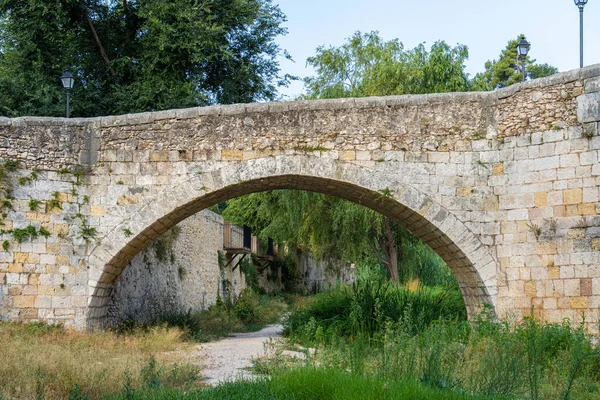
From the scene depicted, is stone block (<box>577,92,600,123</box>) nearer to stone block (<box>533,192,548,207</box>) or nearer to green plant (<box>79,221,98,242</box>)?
stone block (<box>533,192,548,207</box>)

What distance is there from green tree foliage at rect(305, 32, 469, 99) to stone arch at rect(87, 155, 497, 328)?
20.0 feet

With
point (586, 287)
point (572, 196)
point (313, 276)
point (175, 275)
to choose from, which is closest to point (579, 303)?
point (586, 287)

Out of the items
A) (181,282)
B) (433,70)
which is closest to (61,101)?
(181,282)

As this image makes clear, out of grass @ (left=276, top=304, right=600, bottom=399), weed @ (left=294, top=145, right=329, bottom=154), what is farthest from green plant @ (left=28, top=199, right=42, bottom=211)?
grass @ (left=276, top=304, right=600, bottom=399)

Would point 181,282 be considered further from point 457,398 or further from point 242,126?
point 457,398

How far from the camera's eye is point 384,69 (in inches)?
617

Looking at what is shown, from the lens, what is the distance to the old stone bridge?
9.36 meters

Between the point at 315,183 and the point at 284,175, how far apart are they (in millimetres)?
675

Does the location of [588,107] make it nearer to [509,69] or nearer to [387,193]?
[387,193]

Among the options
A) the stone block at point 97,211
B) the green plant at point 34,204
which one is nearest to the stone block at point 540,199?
the stone block at point 97,211

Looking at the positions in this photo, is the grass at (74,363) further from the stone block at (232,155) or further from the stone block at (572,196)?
the stone block at (572,196)

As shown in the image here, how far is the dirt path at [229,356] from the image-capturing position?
747 cm

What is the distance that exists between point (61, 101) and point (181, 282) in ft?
17.8

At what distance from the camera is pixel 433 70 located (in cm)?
1562
